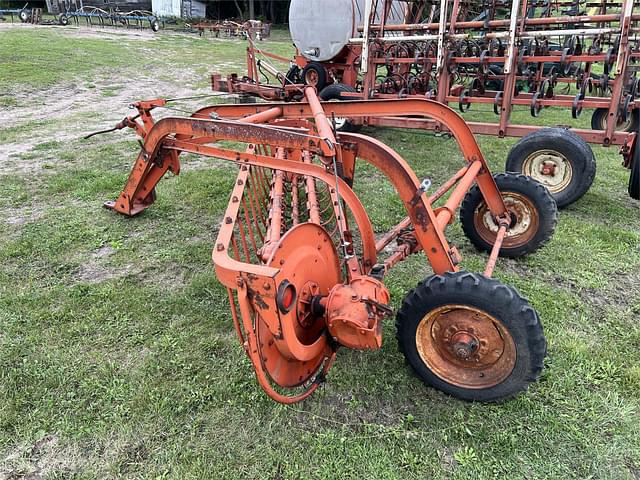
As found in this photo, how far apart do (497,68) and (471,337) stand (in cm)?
919

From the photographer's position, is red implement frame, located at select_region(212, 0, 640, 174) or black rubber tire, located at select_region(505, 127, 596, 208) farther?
red implement frame, located at select_region(212, 0, 640, 174)

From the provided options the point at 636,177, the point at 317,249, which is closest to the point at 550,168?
the point at 636,177

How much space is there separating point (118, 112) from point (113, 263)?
6468 mm

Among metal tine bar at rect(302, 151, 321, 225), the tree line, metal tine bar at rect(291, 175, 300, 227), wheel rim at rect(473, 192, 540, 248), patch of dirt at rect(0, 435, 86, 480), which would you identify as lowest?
patch of dirt at rect(0, 435, 86, 480)

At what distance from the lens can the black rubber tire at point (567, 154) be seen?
15.0 ft

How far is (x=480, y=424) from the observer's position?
89.4 inches

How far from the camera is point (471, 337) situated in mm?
2336

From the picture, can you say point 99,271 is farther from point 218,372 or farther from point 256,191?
point 218,372

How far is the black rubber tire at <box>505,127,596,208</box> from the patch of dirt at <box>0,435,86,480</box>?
4.61 metres

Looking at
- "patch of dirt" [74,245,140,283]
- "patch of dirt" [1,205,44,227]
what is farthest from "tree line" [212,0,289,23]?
"patch of dirt" [74,245,140,283]

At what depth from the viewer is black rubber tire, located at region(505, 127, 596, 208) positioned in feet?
15.0

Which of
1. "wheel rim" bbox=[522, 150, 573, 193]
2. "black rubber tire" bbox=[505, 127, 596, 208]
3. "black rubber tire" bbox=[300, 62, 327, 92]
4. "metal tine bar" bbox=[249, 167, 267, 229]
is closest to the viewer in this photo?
"metal tine bar" bbox=[249, 167, 267, 229]

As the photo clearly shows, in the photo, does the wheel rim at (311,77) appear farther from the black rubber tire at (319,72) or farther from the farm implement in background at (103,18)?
the farm implement in background at (103,18)

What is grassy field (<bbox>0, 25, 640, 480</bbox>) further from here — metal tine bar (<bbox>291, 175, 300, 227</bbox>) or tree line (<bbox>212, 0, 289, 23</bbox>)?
tree line (<bbox>212, 0, 289, 23</bbox>)
